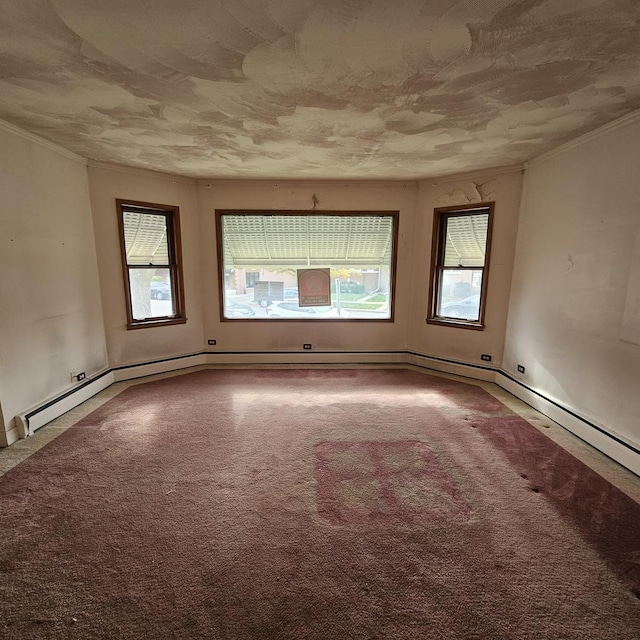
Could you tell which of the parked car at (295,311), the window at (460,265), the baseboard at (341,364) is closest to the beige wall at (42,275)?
the baseboard at (341,364)

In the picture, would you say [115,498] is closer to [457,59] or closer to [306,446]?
[306,446]

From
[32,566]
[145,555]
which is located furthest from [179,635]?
[32,566]

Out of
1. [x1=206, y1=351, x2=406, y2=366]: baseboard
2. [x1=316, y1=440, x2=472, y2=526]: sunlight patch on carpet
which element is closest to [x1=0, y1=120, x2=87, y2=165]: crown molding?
[x1=206, y1=351, x2=406, y2=366]: baseboard

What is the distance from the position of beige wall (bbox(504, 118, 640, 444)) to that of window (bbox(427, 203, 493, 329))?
18.6 inches

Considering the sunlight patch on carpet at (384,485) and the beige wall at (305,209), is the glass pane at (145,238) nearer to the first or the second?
the beige wall at (305,209)

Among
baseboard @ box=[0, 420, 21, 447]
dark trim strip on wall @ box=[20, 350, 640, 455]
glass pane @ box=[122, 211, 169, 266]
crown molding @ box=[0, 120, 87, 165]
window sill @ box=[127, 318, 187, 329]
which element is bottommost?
baseboard @ box=[0, 420, 21, 447]

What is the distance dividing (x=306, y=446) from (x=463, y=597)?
1481 mm

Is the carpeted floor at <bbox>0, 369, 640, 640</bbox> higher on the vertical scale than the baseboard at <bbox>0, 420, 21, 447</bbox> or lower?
lower

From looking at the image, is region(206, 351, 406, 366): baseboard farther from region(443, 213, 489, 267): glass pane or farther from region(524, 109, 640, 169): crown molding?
region(524, 109, 640, 169): crown molding

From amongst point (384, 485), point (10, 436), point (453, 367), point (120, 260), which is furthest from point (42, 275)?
point (453, 367)

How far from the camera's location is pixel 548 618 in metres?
1.42

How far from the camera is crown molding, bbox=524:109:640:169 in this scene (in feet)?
8.06

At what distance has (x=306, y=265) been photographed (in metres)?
4.89

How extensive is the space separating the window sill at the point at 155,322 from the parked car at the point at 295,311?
1276 mm
